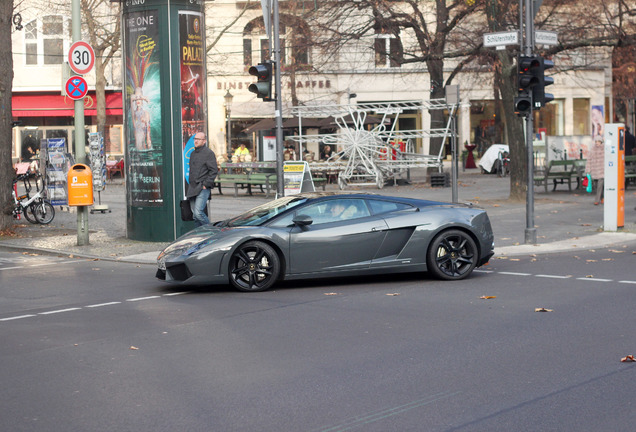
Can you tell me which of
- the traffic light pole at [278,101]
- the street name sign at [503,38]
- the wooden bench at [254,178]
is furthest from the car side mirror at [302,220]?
the wooden bench at [254,178]

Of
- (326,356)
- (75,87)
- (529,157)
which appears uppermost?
(75,87)

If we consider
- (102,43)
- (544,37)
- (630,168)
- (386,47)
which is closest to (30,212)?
(544,37)

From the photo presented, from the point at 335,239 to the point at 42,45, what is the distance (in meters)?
39.2

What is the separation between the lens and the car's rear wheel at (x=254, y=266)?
10.7 meters

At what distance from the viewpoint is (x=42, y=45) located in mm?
46250

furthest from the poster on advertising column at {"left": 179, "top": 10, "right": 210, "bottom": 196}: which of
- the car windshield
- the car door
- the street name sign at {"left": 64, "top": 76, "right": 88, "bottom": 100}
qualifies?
the car door

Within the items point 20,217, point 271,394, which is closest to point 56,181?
point 20,217

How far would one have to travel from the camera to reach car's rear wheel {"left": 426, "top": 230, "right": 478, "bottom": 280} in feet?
37.0

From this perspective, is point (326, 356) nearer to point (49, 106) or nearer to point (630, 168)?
point (630, 168)

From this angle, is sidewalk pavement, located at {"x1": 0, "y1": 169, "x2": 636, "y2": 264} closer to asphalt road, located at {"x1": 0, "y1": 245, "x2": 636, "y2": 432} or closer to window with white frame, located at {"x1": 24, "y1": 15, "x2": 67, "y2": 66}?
asphalt road, located at {"x1": 0, "y1": 245, "x2": 636, "y2": 432}

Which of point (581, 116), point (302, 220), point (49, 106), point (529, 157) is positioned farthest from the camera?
point (581, 116)

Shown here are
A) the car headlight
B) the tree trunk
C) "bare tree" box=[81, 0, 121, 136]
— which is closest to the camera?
the car headlight

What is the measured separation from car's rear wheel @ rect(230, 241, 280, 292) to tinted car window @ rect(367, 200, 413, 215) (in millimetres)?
1418

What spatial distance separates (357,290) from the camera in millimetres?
10781
